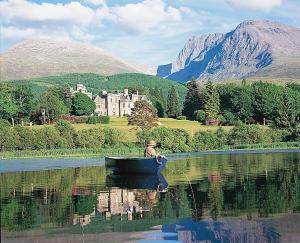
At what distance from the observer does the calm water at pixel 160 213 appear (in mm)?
18609

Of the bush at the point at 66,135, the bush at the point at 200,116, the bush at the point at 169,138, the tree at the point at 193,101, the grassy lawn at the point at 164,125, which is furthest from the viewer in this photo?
the tree at the point at 193,101

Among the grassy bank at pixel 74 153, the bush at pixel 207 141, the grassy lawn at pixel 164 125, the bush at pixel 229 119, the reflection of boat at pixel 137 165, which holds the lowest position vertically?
the reflection of boat at pixel 137 165

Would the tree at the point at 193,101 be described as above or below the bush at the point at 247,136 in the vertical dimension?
above

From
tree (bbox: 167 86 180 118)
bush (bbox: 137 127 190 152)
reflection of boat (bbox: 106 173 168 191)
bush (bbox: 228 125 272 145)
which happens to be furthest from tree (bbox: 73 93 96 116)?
reflection of boat (bbox: 106 173 168 191)

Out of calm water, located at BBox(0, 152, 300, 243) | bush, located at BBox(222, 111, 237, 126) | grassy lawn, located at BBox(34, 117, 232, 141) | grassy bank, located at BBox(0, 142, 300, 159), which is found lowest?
calm water, located at BBox(0, 152, 300, 243)

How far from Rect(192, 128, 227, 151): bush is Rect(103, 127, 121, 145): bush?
49.4 feet

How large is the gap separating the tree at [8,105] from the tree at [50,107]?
6.63 m

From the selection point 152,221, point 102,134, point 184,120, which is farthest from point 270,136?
point 152,221

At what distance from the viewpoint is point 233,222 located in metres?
20.2

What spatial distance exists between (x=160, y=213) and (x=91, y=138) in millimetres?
91384

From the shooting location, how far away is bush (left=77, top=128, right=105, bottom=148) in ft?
372

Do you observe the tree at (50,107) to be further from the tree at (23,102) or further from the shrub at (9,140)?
the shrub at (9,140)

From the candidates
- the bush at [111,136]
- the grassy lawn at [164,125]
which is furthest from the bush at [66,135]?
the grassy lawn at [164,125]

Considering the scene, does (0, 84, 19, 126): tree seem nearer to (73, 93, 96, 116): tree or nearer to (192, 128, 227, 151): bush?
(73, 93, 96, 116): tree
